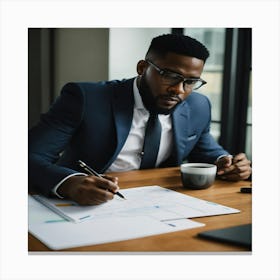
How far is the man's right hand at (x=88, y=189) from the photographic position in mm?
820

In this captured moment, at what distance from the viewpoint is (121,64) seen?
1394mm

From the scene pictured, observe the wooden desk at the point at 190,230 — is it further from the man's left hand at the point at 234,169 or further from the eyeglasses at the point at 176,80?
the eyeglasses at the point at 176,80

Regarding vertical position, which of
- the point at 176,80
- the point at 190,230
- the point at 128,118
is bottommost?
the point at 190,230

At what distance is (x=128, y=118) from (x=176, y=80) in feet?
0.57

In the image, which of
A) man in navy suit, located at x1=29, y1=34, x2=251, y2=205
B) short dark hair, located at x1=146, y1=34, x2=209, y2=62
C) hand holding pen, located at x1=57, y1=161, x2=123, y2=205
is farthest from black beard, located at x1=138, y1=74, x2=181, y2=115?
hand holding pen, located at x1=57, y1=161, x2=123, y2=205

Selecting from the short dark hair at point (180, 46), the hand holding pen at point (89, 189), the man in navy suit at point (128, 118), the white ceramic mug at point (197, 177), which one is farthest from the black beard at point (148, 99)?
the hand holding pen at point (89, 189)

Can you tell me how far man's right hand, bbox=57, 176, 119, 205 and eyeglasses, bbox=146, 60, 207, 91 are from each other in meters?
0.31

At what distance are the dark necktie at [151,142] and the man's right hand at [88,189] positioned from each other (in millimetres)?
329

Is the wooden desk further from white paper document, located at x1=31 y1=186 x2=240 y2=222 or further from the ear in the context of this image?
the ear

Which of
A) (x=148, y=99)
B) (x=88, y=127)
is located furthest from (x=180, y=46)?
(x=88, y=127)

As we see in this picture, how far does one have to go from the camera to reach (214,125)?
5.78 ft

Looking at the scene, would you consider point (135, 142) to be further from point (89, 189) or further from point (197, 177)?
point (89, 189)
